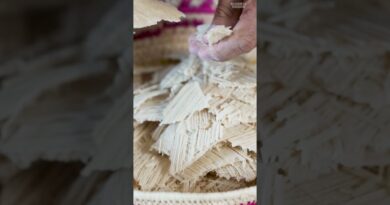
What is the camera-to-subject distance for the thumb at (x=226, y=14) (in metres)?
0.53

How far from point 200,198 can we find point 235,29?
19 cm

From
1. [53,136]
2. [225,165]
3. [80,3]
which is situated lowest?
[225,165]

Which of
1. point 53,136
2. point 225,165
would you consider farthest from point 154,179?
point 53,136

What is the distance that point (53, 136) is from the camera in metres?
0.43

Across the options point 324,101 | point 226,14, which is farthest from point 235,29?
point 324,101

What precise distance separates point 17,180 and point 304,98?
0.84ft

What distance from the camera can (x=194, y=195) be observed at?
60 centimetres

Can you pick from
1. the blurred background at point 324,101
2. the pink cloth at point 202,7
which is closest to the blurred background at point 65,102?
the blurred background at point 324,101

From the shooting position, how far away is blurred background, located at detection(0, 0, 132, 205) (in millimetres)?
408

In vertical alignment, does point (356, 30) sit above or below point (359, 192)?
above

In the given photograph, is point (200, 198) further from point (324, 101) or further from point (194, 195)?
point (324, 101)

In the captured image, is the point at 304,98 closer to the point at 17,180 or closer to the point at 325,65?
the point at 325,65

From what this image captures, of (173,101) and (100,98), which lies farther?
(173,101)

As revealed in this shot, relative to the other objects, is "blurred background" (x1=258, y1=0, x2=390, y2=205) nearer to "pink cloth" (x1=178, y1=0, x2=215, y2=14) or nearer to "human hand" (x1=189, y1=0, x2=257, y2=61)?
"human hand" (x1=189, y1=0, x2=257, y2=61)
